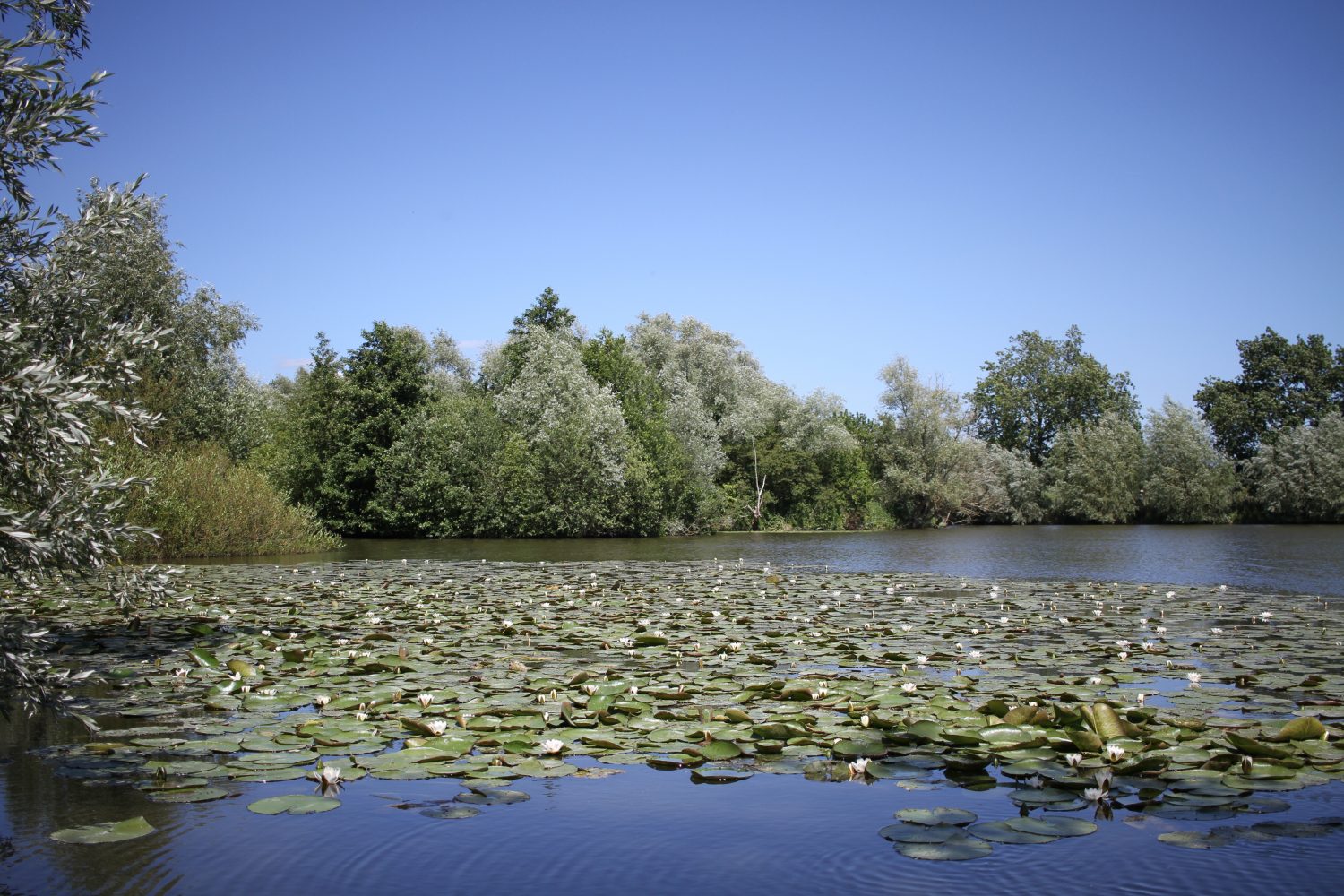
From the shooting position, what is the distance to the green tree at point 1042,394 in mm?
75125

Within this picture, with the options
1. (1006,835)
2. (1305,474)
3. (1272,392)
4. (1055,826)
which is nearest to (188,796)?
(1006,835)

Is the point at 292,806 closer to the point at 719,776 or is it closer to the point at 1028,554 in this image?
the point at 719,776

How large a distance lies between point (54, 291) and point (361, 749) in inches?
161

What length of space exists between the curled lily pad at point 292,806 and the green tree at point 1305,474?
199 ft

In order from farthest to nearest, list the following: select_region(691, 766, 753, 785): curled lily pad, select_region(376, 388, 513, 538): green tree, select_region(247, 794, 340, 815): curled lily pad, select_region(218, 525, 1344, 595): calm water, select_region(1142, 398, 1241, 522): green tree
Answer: select_region(1142, 398, 1241, 522): green tree → select_region(376, 388, 513, 538): green tree → select_region(218, 525, 1344, 595): calm water → select_region(691, 766, 753, 785): curled lily pad → select_region(247, 794, 340, 815): curled lily pad

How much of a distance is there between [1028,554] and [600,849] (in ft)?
91.2

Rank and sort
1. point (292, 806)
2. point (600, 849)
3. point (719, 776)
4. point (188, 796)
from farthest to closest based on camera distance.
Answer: point (719, 776) → point (188, 796) → point (292, 806) → point (600, 849)

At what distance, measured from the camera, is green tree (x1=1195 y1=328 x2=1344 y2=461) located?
61531mm

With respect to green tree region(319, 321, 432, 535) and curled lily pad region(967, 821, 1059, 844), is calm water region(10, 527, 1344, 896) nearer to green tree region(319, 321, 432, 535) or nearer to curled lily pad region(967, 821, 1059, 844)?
curled lily pad region(967, 821, 1059, 844)

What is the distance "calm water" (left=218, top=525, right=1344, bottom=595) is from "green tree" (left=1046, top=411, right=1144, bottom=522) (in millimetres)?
17078

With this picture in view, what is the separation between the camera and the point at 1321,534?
127 ft

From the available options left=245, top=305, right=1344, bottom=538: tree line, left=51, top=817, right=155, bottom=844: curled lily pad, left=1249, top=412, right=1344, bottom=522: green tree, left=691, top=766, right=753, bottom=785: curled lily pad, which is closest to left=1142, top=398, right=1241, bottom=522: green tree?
left=245, top=305, right=1344, bottom=538: tree line

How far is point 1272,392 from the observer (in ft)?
208

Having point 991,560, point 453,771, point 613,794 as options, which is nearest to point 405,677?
point 453,771
